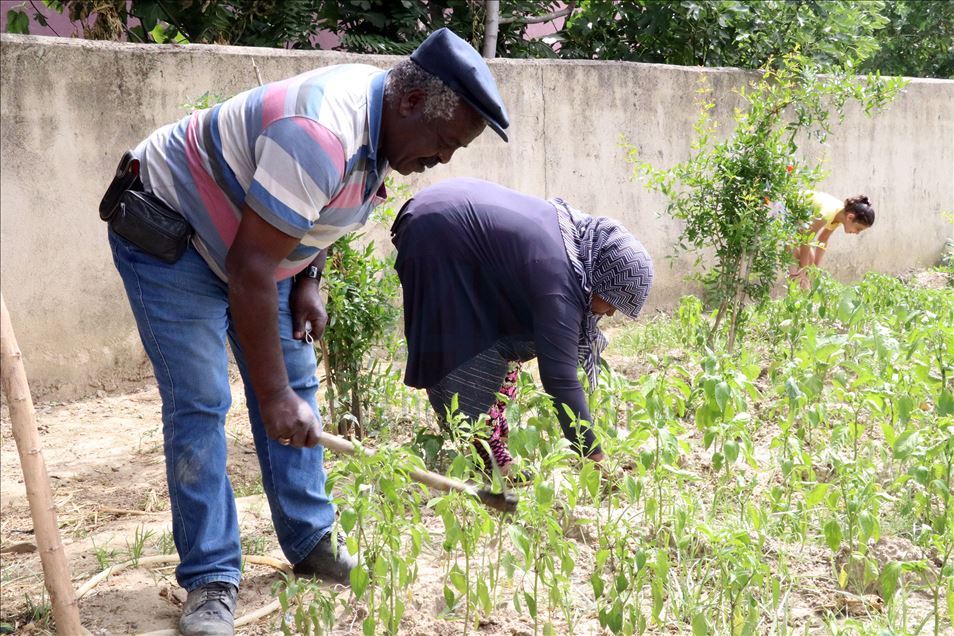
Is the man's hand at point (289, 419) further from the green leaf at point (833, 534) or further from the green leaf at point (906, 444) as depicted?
the green leaf at point (906, 444)

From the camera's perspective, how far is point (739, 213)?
5.03 m

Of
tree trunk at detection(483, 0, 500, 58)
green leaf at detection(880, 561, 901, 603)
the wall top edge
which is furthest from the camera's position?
tree trunk at detection(483, 0, 500, 58)

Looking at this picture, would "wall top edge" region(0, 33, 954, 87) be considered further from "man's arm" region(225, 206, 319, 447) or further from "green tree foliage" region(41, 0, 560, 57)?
"man's arm" region(225, 206, 319, 447)

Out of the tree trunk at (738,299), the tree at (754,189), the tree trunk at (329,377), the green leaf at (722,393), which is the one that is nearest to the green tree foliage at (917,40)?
the tree at (754,189)

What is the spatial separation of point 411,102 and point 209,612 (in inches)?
53.5

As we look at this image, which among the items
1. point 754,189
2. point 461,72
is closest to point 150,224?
point 461,72

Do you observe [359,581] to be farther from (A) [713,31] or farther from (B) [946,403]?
(A) [713,31]

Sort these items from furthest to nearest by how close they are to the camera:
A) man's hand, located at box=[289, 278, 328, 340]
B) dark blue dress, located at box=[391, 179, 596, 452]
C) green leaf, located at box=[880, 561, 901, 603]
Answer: dark blue dress, located at box=[391, 179, 596, 452], man's hand, located at box=[289, 278, 328, 340], green leaf, located at box=[880, 561, 901, 603]

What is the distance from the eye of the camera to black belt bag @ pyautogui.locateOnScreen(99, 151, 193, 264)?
247cm

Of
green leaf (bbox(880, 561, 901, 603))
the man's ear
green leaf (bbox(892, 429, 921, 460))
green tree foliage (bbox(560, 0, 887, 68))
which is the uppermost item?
green tree foliage (bbox(560, 0, 887, 68))

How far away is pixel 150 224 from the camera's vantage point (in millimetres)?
2473

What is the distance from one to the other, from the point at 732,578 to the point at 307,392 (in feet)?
4.04

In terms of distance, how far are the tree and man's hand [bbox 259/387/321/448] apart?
9.48ft

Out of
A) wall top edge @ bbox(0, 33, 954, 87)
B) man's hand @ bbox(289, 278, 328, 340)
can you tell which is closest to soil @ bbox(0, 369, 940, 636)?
man's hand @ bbox(289, 278, 328, 340)
